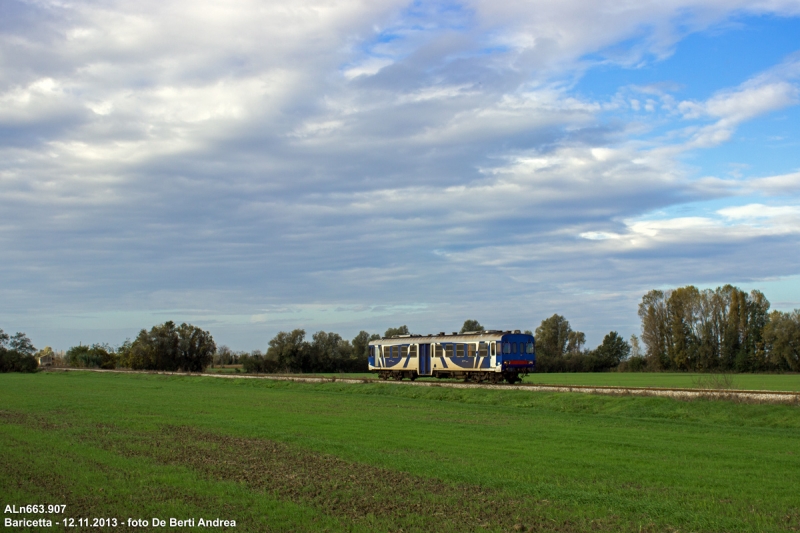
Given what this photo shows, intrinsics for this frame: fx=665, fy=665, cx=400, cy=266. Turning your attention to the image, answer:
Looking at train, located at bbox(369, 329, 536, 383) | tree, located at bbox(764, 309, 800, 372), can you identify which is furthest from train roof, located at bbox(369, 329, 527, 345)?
tree, located at bbox(764, 309, 800, 372)

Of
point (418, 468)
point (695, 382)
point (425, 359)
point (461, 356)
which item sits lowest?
point (695, 382)

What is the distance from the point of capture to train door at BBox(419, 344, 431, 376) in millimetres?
45156

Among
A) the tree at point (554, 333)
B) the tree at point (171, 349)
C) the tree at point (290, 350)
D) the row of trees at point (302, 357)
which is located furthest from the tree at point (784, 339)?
the tree at point (171, 349)

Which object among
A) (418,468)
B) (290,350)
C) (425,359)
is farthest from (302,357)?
(418,468)

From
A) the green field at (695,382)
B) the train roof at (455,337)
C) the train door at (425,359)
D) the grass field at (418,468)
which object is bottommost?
the green field at (695,382)

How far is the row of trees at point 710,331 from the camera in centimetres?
8512

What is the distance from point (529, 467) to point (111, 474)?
7.87 m

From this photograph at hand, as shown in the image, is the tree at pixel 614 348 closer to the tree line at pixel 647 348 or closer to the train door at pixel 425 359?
the tree line at pixel 647 348

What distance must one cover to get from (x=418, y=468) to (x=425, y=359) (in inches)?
1285

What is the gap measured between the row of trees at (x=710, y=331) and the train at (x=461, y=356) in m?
54.1

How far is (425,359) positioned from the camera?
45.4 meters

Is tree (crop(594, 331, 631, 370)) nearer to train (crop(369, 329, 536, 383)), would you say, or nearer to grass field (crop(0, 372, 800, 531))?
train (crop(369, 329, 536, 383))

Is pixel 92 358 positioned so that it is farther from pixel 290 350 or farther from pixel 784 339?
pixel 784 339

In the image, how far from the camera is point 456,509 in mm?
9836
